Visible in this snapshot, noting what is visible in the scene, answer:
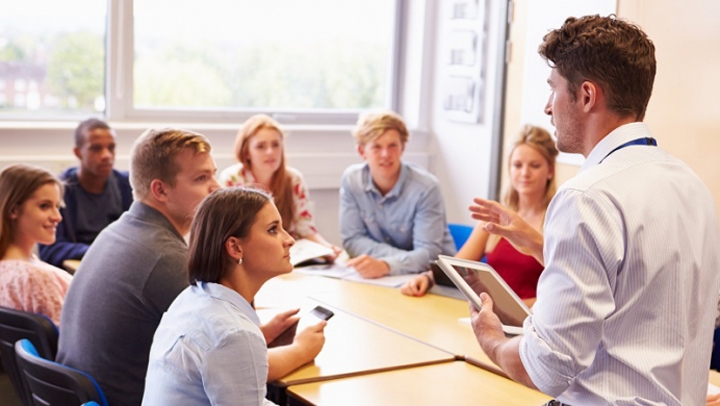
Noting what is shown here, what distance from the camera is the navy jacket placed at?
3.90m

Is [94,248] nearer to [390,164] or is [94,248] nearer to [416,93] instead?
[390,164]

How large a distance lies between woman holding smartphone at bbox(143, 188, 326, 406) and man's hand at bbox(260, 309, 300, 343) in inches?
20.2

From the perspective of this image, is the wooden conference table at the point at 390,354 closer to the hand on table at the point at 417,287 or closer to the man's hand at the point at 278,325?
the hand on table at the point at 417,287

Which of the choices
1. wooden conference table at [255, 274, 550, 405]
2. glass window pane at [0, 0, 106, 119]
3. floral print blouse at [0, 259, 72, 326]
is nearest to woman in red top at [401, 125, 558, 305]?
wooden conference table at [255, 274, 550, 405]

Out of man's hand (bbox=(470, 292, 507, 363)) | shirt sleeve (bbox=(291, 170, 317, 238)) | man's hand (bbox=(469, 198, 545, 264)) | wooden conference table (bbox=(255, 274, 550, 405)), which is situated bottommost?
wooden conference table (bbox=(255, 274, 550, 405))

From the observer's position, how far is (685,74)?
3.81 m

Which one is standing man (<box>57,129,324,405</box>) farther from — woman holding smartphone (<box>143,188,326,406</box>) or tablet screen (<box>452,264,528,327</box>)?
tablet screen (<box>452,264,528,327</box>)

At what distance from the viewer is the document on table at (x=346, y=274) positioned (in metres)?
3.52

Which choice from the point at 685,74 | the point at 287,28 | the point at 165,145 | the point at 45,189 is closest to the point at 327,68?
the point at 287,28

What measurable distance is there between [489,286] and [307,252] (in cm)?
166

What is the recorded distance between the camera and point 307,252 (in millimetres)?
3832

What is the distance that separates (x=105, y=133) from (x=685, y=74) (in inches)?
110

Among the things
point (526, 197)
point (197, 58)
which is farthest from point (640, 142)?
point (197, 58)

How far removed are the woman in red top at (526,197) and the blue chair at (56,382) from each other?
150 centimetres
